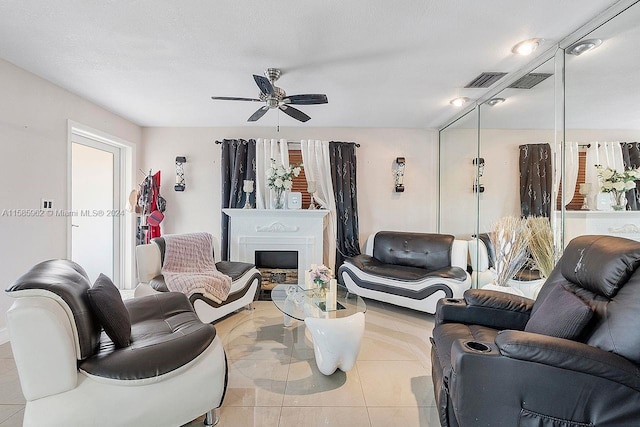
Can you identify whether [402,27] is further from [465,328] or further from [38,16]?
[38,16]

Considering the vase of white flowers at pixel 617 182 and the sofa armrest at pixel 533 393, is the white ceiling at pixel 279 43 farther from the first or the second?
the sofa armrest at pixel 533 393

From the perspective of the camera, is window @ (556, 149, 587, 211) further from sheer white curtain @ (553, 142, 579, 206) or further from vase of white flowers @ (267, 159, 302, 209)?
vase of white flowers @ (267, 159, 302, 209)

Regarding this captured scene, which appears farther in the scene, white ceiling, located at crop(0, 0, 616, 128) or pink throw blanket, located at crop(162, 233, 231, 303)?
pink throw blanket, located at crop(162, 233, 231, 303)

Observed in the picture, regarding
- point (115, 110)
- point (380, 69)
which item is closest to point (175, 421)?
point (380, 69)

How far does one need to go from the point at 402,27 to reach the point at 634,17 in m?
1.37

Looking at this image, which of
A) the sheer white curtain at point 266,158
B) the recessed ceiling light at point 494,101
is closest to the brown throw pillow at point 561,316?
the recessed ceiling light at point 494,101

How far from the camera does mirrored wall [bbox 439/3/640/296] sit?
2096 millimetres

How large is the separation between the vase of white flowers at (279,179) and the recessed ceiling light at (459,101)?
2119mm

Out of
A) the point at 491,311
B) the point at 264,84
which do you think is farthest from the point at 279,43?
the point at 491,311

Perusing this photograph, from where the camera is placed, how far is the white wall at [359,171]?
503 centimetres

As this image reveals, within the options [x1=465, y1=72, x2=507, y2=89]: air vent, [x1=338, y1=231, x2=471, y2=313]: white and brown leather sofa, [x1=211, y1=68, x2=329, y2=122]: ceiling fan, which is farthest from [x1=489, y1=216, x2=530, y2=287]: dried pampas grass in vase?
[x1=211, y1=68, x2=329, y2=122]: ceiling fan

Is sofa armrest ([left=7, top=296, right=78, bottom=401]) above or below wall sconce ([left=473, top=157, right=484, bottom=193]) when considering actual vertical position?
below

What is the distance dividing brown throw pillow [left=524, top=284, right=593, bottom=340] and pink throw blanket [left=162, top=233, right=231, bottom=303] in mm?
2659

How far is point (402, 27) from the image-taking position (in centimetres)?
223
